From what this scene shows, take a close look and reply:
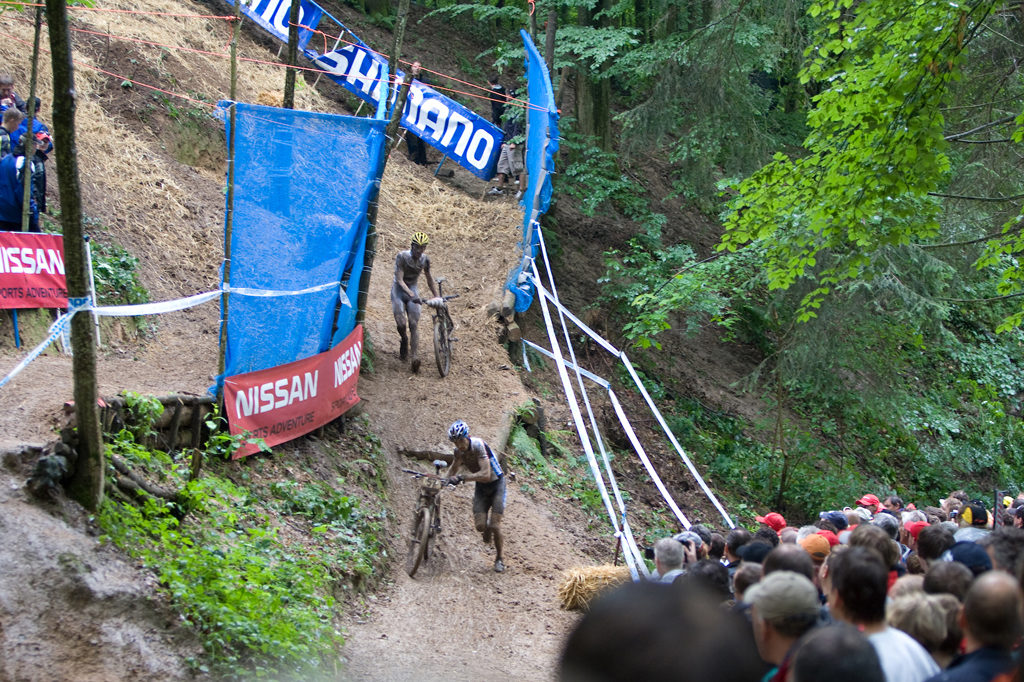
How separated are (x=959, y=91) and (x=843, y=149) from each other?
2720 millimetres

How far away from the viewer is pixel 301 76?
2009cm

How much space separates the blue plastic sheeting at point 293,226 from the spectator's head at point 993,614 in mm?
6651

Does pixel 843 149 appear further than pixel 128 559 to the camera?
Yes

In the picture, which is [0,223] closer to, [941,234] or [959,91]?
[959,91]

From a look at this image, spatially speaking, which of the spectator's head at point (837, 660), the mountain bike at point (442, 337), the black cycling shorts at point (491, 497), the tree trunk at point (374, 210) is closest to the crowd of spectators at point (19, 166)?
the tree trunk at point (374, 210)

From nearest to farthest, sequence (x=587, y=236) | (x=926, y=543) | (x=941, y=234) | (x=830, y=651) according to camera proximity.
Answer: (x=830, y=651)
(x=926, y=543)
(x=941, y=234)
(x=587, y=236)

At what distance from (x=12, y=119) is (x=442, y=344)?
5932 mm

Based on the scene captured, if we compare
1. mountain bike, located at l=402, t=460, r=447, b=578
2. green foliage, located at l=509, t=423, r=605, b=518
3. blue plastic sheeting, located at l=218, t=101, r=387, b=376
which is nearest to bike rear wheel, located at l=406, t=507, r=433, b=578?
mountain bike, located at l=402, t=460, r=447, b=578

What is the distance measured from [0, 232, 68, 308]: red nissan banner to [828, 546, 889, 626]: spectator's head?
8112mm

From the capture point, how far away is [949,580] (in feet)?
12.6

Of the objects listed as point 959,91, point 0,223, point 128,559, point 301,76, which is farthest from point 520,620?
point 301,76

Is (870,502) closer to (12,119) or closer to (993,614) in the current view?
(993,614)

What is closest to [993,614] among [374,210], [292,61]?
[374,210]

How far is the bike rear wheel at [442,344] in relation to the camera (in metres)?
12.5
